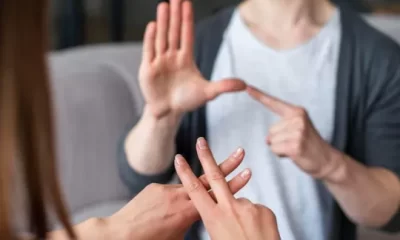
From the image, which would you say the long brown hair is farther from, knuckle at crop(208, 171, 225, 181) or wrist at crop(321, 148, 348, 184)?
wrist at crop(321, 148, 348, 184)

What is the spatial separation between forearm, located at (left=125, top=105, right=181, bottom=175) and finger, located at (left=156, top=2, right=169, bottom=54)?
67mm

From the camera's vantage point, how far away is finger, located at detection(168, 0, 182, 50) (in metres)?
0.54

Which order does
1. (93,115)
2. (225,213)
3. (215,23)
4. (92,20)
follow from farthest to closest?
(92,20) → (93,115) → (215,23) → (225,213)

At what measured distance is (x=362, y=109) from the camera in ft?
1.99

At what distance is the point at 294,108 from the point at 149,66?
135mm

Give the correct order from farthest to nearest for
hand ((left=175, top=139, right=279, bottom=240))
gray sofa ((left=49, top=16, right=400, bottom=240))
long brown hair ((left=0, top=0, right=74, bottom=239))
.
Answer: gray sofa ((left=49, top=16, right=400, bottom=240)) < hand ((left=175, top=139, right=279, bottom=240)) < long brown hair ((left=0, top=0, right=74, bottom=239))

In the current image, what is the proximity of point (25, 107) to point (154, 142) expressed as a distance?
0.89ft

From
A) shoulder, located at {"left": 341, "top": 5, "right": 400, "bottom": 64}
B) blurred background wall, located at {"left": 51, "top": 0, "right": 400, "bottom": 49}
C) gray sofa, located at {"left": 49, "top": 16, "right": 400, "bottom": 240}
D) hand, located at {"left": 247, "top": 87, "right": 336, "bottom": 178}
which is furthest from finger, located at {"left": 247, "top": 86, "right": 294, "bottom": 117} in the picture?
blurred background wall, located at {"left": 51, "top": 0, "right": 400, "bottom": 49}

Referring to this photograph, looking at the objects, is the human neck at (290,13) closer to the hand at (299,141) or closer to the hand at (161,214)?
the hand at (299,141)

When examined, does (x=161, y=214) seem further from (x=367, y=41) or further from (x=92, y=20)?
(x=92, y=20)

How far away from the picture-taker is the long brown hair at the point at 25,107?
297mm

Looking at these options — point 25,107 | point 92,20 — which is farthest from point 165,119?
point 92,20

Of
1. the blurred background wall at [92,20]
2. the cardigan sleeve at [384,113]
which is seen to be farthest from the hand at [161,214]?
the blurred background wall at [92,20]

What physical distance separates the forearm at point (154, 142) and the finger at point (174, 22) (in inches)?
2.8
